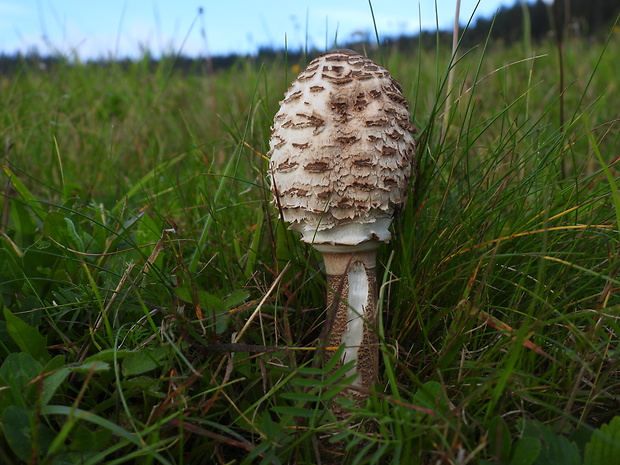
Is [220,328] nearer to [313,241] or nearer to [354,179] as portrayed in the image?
[313,241]

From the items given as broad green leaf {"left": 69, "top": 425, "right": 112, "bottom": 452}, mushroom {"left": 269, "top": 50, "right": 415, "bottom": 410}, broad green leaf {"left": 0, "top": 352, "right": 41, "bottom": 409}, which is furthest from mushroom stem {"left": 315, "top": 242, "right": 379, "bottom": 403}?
broad green leaf {"left": 0, "top": 352, "right": 41, "bottom": 409}

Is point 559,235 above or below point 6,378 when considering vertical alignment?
above

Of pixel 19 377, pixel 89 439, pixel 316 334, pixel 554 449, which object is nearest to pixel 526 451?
pixel 554 449

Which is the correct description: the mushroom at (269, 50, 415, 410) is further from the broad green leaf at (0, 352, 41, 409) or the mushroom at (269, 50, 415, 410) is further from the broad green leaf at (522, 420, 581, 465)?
the broad green leaf at (0, 352, 41, 409)

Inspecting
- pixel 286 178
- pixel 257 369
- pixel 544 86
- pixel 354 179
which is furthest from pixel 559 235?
pixel 544 86

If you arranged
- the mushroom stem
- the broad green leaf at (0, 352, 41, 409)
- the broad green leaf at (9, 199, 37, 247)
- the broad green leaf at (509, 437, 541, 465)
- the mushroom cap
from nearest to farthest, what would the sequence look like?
A: the broad green leaf at (509, 437, 541, 465), the broad green leaf at (0, 352, 41, 409), the mushroom cap, the mushroom stem, the broad green leaf at (9, 199, 37, 247)

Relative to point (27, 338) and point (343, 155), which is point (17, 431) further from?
point (343, 155)

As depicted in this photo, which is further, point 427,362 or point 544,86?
point 544,86
